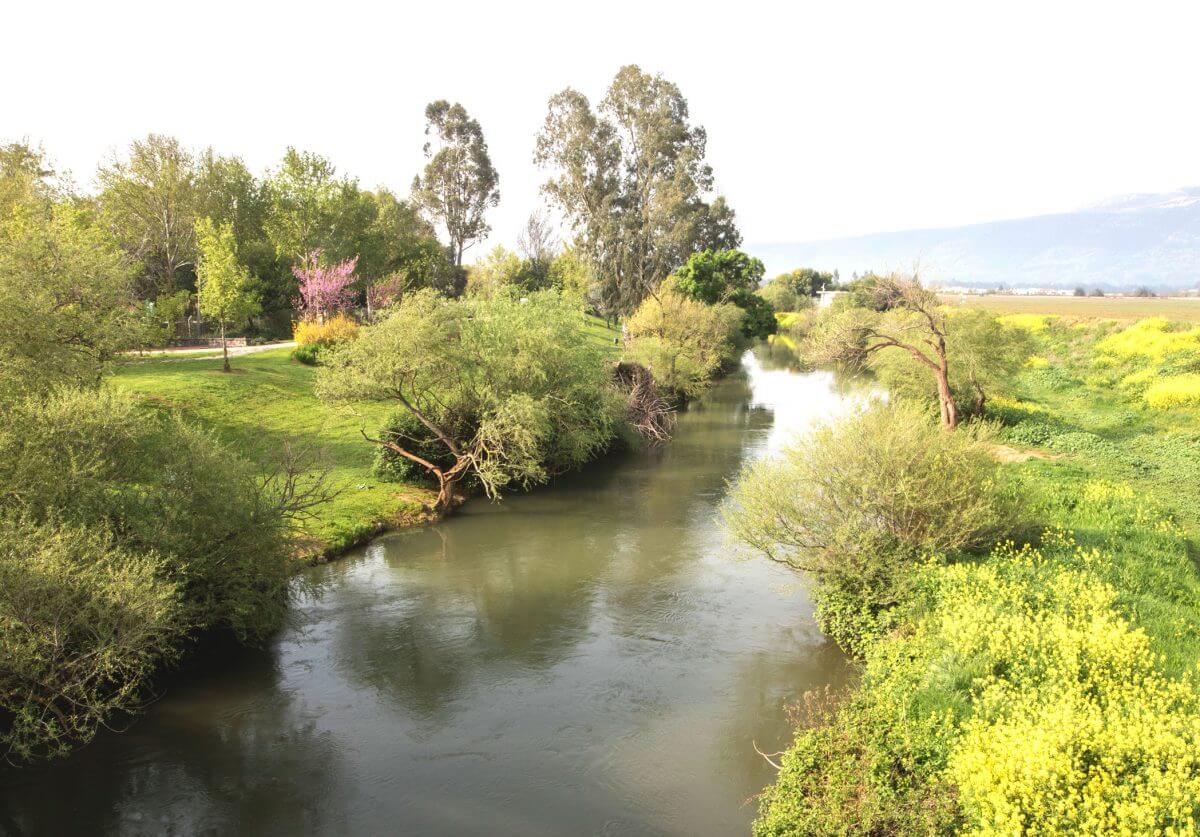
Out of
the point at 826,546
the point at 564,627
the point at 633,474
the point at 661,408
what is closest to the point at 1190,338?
the point at 661,408

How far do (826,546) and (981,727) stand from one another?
655cm

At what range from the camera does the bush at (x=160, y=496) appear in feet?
44.2

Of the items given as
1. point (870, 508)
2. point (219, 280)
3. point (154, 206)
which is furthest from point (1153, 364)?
point (154, 206)

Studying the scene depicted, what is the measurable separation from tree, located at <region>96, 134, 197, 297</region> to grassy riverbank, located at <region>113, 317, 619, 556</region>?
18.3 m

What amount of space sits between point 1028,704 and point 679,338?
42905mm

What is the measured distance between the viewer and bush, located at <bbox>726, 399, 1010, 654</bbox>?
14.9 metres

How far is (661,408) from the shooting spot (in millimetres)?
38156

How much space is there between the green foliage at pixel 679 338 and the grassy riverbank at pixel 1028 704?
1093 inches

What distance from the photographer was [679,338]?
51250mm

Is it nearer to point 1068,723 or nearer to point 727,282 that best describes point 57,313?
point 1068,723

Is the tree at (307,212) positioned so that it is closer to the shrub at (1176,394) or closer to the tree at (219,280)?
the tree at (219,280)

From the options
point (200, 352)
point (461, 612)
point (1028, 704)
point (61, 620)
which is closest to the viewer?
point (1028, 704)

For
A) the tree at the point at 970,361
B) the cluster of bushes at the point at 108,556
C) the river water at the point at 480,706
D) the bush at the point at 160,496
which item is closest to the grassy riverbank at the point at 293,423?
the river water at the point at 480,706

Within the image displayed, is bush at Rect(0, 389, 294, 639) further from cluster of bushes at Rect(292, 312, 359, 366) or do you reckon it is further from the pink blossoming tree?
the pink blossoming tree
